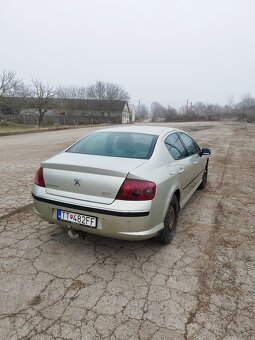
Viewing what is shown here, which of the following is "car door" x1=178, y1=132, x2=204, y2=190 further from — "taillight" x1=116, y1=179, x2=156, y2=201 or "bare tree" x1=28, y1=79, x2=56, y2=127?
"bare tree" x1=28, y1=79, x2=56, y2=127

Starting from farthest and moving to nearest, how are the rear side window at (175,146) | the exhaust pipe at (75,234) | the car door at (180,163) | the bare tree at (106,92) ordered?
the bare tree at (106,92)
the rear side window at (175,146)
the car door at (180,163)
the exhaust pipe at (75,234)

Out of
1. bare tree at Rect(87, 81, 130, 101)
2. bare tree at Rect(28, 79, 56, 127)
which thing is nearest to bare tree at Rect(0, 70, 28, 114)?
bare tree at Rect(28, 79, 56, 127)

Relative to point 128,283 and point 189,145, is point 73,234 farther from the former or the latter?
point 189,145

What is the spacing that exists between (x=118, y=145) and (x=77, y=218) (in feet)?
4.03

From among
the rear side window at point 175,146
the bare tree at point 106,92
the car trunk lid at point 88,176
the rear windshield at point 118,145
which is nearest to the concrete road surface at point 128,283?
the car trunk lid at point 88,176

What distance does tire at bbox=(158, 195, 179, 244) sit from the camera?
337cm

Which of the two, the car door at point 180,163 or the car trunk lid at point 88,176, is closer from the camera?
the car trunk lid at point 88,176

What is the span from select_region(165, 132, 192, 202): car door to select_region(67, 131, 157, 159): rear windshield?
0.34m

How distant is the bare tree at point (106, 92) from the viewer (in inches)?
2778

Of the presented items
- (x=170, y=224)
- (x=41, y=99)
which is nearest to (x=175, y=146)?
(x=170, y=224)

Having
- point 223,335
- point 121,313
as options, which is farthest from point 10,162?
point 223,335

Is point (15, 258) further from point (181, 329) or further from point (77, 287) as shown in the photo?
point (181, 329)

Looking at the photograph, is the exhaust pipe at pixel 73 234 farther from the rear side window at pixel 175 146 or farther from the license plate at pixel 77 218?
the rear side window at pixel 175 146

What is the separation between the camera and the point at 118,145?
3.76 metres
